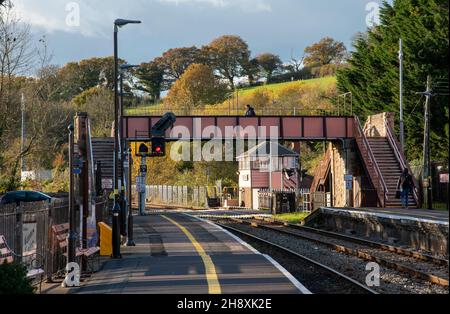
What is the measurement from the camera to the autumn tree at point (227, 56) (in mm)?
153500

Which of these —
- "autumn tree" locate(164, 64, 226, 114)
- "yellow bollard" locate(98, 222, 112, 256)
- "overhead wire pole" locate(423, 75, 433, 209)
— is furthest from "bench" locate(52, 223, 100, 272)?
"autumn tree" locate(164, 64, 226, 114)

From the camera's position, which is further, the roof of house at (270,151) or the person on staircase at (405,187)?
the roof of house at (270,151)

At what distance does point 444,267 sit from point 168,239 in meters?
12.4

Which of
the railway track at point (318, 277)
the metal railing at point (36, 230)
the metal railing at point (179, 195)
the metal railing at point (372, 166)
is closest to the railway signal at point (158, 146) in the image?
the railway track at point (318, 277)

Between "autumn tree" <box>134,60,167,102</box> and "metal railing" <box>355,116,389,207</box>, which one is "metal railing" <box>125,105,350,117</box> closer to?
"metal railing" <box>355,116,389,207</box>

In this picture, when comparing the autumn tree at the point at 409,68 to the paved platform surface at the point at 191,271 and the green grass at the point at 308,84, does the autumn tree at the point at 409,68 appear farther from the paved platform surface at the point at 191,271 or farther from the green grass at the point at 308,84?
the green grass at the point at 308,84

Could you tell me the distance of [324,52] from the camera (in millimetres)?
157625

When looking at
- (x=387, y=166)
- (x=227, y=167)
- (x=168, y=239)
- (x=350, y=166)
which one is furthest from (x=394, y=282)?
(x=227, y=167)

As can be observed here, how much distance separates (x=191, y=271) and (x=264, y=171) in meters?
60.9

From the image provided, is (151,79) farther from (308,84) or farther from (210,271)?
(210,271)

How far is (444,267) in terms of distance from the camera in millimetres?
18984

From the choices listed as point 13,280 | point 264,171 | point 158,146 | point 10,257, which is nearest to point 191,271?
point 10,257

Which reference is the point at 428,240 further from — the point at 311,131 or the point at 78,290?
the point at 311,131

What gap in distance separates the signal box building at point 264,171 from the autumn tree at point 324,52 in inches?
3140
